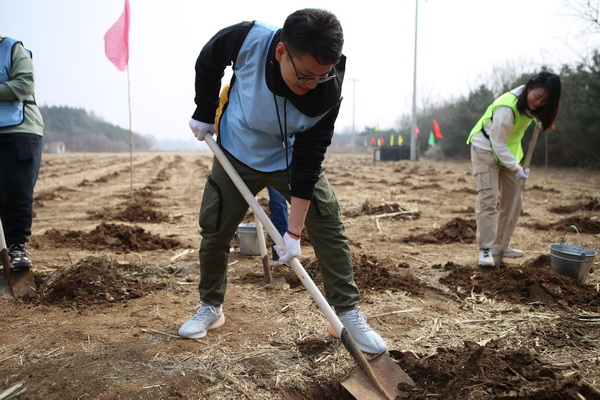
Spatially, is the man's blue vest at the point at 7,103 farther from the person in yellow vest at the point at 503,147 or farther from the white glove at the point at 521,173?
the white glove at the point at 521,173

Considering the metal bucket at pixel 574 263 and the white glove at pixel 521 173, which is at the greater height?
the white glove at pixel 521 173

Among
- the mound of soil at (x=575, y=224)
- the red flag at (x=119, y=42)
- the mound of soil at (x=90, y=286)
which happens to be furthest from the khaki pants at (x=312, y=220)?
the red flag at (x=119, y=42)

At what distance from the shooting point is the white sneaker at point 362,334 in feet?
8.10

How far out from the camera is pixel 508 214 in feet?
14.9

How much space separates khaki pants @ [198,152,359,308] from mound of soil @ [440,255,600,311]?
5.17ft

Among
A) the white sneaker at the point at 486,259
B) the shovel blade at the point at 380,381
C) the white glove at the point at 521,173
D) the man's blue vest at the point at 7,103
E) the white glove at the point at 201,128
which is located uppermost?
the man's blue vest at the point at 7,103

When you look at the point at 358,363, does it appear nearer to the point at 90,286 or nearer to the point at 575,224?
the point at 90,286

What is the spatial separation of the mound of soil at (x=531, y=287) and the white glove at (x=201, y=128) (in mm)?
2431

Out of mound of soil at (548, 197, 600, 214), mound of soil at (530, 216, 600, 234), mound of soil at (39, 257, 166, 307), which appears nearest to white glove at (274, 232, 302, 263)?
mound of soil at (39, 257, 166, 307)

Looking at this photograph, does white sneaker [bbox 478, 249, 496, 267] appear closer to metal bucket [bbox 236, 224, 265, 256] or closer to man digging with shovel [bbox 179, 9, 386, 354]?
man digging with shovel [bbox 179, 9, 386, 354]

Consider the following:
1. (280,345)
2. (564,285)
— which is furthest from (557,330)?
(280,345)

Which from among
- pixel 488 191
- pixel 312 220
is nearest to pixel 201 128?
pixel 312 220

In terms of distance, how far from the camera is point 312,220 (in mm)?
2459

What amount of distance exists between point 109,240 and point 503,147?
4305mm
